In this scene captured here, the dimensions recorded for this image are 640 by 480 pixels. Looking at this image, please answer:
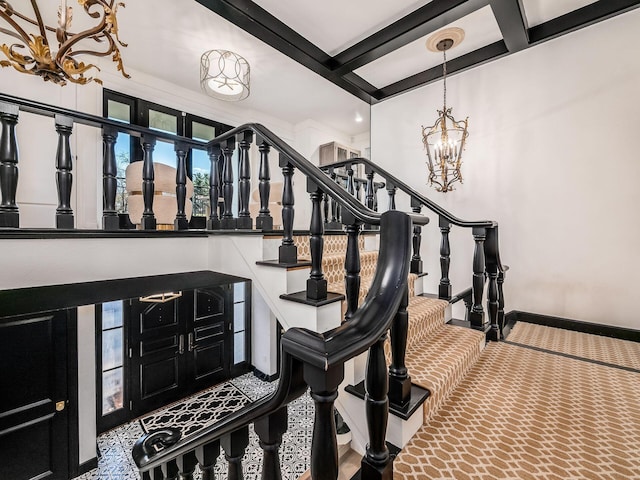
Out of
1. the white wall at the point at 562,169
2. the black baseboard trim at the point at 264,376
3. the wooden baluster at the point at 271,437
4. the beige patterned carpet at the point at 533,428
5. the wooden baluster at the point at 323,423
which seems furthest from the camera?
the black baseboard trim at the point at 264,376

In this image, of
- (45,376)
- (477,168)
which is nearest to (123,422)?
(45,376)

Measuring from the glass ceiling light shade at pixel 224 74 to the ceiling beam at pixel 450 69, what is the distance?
1970 millimetres

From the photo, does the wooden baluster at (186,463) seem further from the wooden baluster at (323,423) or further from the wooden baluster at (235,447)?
the wooden baluster at (323,423)

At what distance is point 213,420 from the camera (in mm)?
3945

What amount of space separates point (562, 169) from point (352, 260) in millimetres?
2830

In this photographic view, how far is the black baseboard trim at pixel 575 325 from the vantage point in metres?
2.49

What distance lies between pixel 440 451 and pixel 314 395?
1.00 meters

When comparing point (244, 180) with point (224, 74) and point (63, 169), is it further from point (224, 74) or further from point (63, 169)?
point (224, 74)

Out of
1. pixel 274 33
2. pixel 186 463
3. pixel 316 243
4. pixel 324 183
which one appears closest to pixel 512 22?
pixel 274 33

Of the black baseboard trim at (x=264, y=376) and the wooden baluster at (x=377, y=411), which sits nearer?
the wooden baluster at (x=377, y=411)

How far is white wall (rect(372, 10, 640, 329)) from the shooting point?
2.59m

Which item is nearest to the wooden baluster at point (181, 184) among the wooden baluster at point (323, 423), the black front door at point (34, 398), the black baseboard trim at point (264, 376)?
the black front door at point (34, 398)

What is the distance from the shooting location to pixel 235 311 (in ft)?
17.1

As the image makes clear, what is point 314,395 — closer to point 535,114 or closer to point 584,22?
point 535,114
